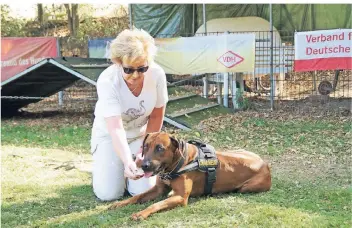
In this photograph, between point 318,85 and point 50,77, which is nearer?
point 50,77

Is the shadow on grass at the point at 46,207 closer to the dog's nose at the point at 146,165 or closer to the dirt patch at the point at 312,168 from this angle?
the dog's nose at the point at 146,165

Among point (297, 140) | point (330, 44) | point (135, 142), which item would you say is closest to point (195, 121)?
point (297, 140)

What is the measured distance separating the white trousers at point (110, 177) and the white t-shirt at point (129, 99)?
0.33ft

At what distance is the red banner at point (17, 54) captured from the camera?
36.5 ft

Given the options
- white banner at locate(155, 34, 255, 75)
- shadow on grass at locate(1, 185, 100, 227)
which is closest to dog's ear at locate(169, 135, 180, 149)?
shadow on grass at locate(1, 185, 100, 227)

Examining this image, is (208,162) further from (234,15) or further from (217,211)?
(234,15)

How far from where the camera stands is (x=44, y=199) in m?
4.41

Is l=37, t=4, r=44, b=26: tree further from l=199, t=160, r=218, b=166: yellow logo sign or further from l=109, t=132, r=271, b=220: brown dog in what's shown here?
l=199, t=160, r=218, b=166: yellow logo sign

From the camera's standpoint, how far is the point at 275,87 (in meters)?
11.8

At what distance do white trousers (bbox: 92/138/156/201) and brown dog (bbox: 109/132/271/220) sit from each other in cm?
34

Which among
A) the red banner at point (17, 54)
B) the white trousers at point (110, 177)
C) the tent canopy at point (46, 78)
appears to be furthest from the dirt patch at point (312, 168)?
the red banner at point (17, 54)

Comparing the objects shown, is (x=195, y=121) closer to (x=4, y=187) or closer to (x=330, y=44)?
(x=330, y=44)

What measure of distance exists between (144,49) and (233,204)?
1.38 meters

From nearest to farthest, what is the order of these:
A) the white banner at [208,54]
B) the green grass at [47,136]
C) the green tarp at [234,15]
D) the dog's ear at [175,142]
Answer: the dog's ear at [175,142]
the green grass at [47,136]
the white banner at [208,54]
the green tarp at [234,15]
